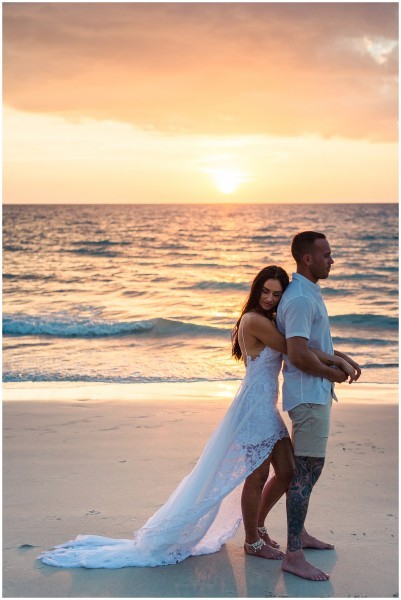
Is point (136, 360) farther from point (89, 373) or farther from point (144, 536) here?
point (144, 536)

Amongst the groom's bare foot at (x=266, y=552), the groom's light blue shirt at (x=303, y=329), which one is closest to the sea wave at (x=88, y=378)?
the groom's bare foot at (x=266, y=552)

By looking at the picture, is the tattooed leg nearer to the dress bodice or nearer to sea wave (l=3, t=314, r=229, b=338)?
the dress bodice

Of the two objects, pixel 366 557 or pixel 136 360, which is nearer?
pixel 366 557

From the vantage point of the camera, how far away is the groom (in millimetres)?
3973

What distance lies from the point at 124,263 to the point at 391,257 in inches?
563

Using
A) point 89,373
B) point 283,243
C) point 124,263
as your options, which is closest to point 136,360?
point 89,373

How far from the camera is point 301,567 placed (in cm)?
405

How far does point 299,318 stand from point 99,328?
14.0 meters

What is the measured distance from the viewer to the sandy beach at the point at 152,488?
3990mm

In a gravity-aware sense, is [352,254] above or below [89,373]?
above

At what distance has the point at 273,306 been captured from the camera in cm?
420

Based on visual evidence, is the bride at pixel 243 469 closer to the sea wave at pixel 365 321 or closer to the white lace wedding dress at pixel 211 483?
the white lace wedding dress at pixel 211 483

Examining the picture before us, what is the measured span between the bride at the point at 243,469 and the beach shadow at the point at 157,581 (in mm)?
59

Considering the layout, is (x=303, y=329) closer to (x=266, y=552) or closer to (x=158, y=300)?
(x=266, y=552)
